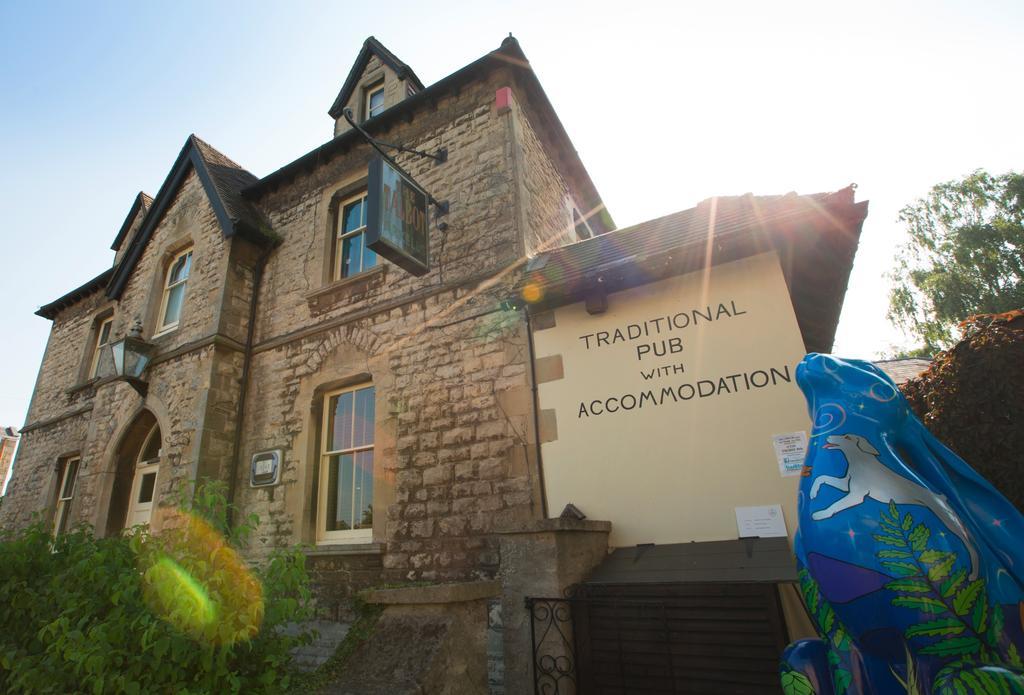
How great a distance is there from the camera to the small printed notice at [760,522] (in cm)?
385

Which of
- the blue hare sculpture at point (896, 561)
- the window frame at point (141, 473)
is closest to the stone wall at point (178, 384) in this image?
the window frame at point (141, 473)

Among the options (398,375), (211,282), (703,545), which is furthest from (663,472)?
(211,282)

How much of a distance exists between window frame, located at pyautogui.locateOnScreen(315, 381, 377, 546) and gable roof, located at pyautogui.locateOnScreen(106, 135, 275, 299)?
3453mm

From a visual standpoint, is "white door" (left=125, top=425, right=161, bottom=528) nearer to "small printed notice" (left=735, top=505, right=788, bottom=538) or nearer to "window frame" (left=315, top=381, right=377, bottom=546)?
"window frame" (left=315, top=381, right=377, bottom=546)

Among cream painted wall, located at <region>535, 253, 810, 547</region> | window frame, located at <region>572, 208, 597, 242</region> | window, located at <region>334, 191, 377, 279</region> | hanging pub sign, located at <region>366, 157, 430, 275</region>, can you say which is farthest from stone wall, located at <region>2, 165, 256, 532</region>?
window frame, located at <region>572, 208, 597, 242</region>

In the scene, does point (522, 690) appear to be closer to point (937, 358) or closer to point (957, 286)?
Answer: point (937, 358)

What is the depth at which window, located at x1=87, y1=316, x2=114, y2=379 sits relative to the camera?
1205 centimetres

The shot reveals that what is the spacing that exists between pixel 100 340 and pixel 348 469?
10.0m

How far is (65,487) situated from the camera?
11.1 metres

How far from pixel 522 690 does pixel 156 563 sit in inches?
93.9

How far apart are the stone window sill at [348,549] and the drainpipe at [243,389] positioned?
1.64m

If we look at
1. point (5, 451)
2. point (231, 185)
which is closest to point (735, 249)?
point (231, 185)

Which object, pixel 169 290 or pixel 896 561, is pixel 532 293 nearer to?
pixel 896 561

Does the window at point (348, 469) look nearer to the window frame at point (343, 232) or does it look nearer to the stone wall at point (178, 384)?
the stone wall at point (178, 384)
